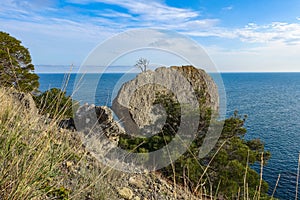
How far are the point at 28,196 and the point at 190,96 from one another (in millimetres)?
8531

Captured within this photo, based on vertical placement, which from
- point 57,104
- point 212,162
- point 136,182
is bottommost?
point 212,162

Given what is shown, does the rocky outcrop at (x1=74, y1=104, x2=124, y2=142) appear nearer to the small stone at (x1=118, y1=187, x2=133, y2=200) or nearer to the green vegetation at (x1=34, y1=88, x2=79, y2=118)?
the green vegetation at (x1=34, y1=88, x2=79, y2=118)

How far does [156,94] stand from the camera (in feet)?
30.5

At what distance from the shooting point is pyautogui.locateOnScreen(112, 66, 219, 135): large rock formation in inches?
336

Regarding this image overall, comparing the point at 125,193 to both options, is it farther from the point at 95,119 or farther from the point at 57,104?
the point at 95,119

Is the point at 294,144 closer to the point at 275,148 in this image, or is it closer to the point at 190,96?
the point at 275,148

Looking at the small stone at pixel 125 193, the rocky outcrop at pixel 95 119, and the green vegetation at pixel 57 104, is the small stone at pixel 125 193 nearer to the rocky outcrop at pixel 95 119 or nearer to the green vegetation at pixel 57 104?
the green vegetation at pixel 57 104

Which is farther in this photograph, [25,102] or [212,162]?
[212,162]

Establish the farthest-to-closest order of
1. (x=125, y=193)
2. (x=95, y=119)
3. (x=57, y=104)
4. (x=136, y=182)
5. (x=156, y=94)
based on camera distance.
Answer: (x=156, y=94) < (x=95, y=119) < (x=136, y=182) < (x=125, y=193) < (x=57, y=104)

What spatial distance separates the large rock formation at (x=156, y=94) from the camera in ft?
28.0

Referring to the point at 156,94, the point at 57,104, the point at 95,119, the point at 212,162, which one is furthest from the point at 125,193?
the point at 156,94

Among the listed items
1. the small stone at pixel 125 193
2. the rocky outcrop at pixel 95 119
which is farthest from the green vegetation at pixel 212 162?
the small stone at pixel 125 193

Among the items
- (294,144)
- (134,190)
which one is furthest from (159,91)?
(294,144)

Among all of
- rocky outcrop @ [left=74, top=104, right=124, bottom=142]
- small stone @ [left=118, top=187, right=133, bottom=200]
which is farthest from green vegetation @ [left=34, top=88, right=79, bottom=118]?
rocky outcrop @ [left=74, top=104, right=124, bottom=142]
